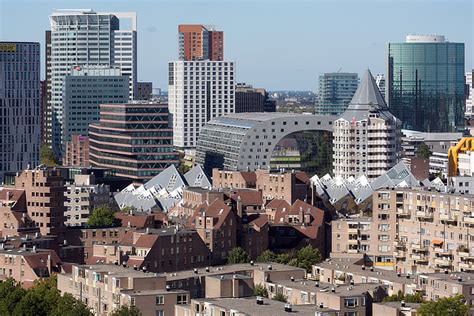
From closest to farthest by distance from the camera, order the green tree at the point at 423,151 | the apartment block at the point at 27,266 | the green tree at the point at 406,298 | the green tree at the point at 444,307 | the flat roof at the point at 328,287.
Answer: the green tree at the point at 444,307 < the flat roof at the point at 328,287 < the green tree at the point at 406,298 < the apartment block at the point at 27,266 < the green tree at the point at 423,151

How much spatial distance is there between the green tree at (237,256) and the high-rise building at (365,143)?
44.0m

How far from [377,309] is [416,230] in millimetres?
25778

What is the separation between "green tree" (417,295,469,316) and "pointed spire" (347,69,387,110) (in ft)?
249

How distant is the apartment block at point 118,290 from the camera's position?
62531 millimetres

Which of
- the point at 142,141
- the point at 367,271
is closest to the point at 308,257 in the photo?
the point at 367,271

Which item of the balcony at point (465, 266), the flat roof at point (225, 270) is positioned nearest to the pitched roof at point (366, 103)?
the balcony at point (465, 266)

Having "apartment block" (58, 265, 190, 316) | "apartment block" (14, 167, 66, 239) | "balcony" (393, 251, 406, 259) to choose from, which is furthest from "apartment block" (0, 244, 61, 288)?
"balcony" (393, 251, 406, 259)

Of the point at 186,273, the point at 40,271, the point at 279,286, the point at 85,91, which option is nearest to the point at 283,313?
the point at 279,286

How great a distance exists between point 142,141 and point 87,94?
4477 centimetres

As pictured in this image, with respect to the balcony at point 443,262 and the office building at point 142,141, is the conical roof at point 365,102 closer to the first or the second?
the office building at point 142,141

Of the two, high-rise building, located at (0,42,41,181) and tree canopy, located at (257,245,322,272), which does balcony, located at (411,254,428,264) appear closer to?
tree canopy, located at (257,245,322,272)

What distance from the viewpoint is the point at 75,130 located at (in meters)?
192

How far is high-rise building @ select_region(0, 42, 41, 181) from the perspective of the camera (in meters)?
153

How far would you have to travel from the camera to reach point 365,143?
13300 centimetres
